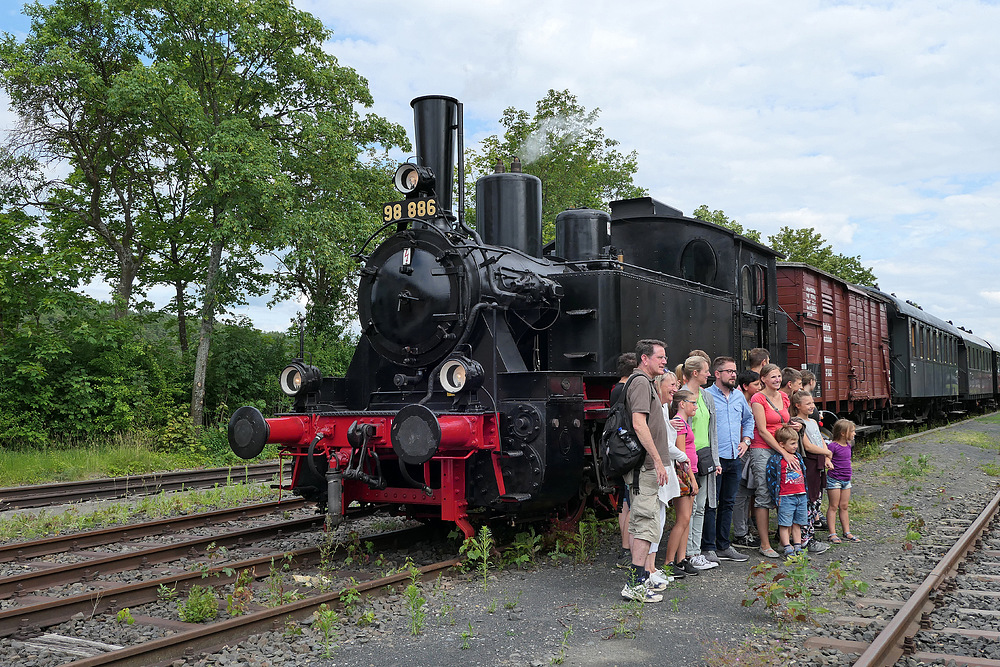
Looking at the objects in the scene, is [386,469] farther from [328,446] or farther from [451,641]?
[451,641]

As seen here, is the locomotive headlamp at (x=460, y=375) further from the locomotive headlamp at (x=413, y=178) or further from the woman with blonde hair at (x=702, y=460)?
the locomotive headlamp at (x=413, y=178)

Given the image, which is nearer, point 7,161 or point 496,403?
point 496,403

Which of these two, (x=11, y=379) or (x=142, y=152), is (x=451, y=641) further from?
(x=142, y=152)

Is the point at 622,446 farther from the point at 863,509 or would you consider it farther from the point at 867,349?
the point at 867,349

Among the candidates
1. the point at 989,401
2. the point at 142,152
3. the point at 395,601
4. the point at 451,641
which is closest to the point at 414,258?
the point at 395,601

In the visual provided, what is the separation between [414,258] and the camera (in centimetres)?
675

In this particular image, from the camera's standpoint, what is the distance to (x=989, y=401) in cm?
3403

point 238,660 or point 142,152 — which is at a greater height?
point 142,152

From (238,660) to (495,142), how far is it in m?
24.4

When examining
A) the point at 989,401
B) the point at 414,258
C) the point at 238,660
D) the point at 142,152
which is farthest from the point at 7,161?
the point at 989,401

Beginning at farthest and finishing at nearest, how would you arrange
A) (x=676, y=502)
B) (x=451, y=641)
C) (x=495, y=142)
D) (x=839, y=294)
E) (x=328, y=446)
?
1. (x=495, y=142)
2. (x=839, y=294)
3. (x=328, y=446)
4. (x=676, y=502)
5. (x=451, y=641)

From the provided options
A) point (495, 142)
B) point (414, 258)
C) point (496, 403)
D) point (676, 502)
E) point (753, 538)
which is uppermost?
point (495, 142)

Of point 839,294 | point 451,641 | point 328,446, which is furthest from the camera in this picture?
point 839,294

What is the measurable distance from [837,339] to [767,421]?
802cm
